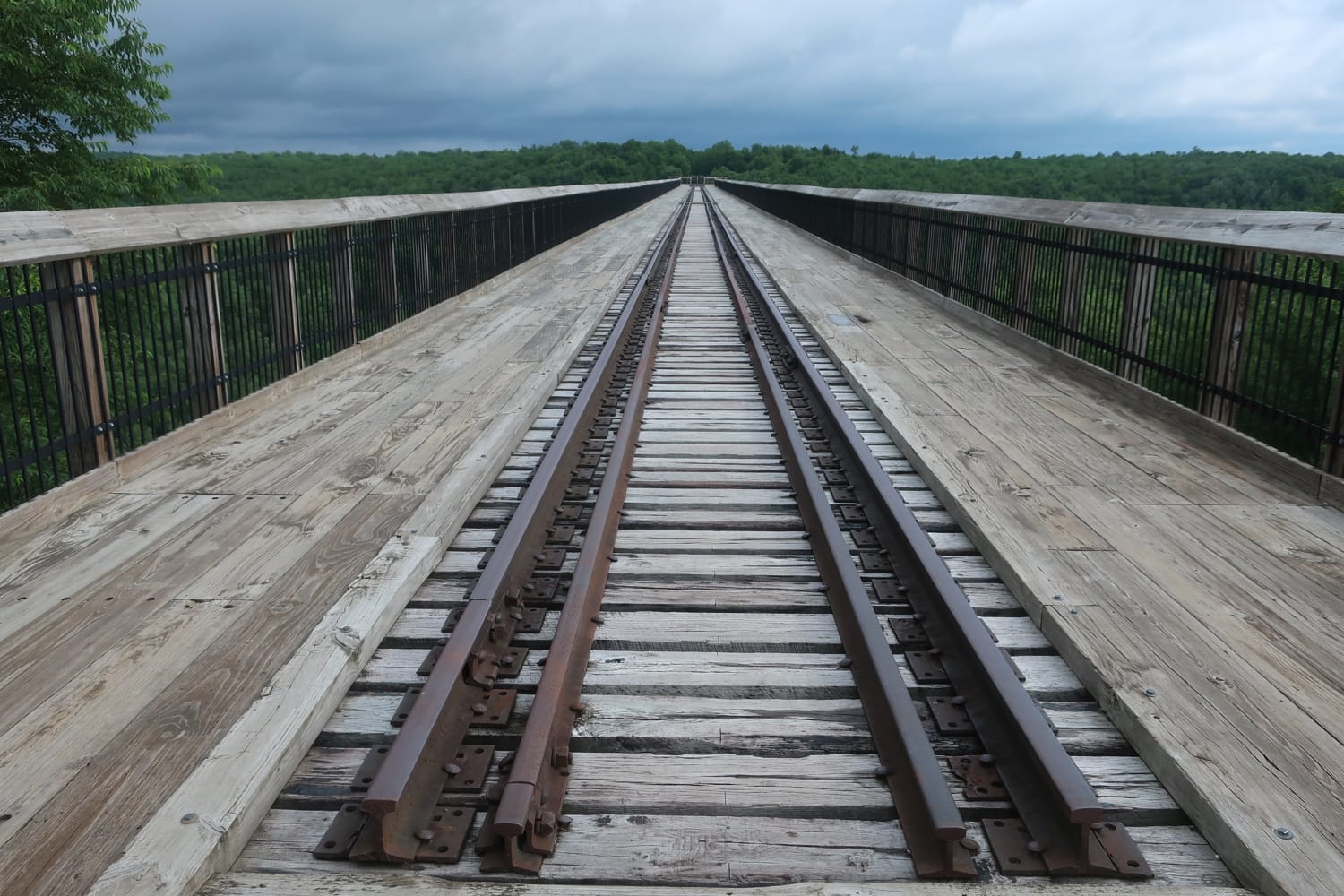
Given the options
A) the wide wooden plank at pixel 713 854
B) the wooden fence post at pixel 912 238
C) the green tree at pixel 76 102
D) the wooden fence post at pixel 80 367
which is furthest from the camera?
the green tree at pixel 76 102

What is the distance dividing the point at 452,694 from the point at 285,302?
604 cm

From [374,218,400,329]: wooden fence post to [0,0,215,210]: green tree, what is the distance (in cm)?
1457

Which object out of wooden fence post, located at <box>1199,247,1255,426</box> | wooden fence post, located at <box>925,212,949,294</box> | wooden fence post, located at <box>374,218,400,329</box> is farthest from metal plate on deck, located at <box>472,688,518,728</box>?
wooden fence post, located at <box>925,212,949,294</box>

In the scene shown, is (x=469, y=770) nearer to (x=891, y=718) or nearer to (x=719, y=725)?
(x=719, y=725)

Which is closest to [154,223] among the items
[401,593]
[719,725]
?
[401,593]

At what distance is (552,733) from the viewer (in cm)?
312

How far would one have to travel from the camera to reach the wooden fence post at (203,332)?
6965mm

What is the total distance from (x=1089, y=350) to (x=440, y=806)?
27.2 ft

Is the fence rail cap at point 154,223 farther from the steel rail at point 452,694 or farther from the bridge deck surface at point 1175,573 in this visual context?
the bridge deck surface at point 1175,573

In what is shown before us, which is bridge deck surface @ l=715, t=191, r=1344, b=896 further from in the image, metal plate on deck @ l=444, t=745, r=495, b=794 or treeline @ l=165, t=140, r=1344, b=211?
treeline @ l=165, t=140, r=1344, b=211

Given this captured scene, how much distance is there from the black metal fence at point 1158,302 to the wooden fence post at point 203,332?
6.36 metres

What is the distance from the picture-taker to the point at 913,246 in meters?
15.9

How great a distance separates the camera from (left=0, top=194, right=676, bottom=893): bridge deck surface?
2934mm

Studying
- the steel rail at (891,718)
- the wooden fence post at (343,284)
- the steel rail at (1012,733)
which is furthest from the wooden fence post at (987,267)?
the steel rail at (1012,733)
